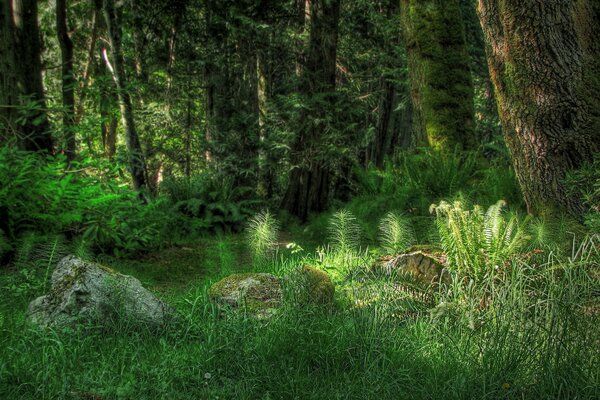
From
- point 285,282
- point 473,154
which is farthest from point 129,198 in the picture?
point 473,154

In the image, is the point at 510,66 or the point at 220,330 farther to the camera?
the point at 510,66

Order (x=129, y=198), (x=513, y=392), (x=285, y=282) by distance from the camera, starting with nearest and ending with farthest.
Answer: (x=513, y=392) → (x=285, y=282) → (x=129, y=198)

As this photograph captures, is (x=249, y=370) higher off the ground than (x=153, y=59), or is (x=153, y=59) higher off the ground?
(x=153, y=59)

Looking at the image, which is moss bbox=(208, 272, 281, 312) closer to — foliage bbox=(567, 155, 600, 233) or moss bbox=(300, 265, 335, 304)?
moss bbox=(300, 265, 335, 304)

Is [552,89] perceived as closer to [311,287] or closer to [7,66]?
[311,287]

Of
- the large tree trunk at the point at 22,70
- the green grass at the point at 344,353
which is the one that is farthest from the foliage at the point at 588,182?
the large tree trunk at the point at 22,70

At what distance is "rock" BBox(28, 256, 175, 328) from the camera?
3.93 meters

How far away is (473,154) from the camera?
352 inches

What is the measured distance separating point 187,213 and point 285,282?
8.37 metres

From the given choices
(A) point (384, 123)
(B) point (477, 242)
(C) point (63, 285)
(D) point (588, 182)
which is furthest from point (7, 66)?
(A) point (384, 123)

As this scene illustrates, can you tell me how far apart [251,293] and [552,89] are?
11.4 feet

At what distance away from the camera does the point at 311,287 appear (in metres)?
4.45

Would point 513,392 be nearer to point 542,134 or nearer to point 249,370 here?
point 249,370

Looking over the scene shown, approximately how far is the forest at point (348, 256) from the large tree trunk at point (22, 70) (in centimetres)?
4
